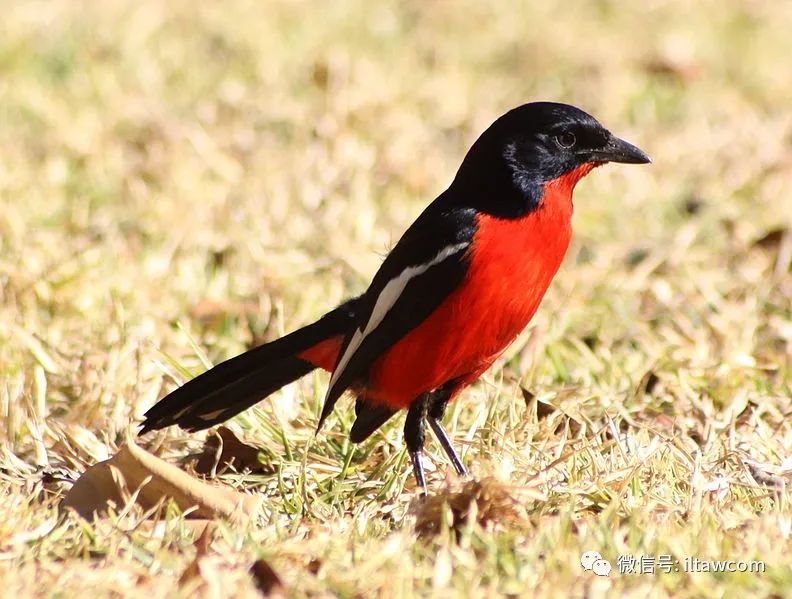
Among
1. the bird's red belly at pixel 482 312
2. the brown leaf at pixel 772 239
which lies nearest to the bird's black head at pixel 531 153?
Answer: the bird's red belly at pixel 482 312

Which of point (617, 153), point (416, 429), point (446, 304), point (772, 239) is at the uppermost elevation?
point (617, 153)

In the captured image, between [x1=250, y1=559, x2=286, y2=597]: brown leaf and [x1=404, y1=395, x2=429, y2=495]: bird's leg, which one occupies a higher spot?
[x1=250, y1=559, x2=286, y2=597]: brown leaf

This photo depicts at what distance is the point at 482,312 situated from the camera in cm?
415

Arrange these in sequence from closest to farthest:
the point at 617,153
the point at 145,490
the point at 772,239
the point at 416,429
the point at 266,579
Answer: the point at 266,579 < the point at 145,490 < the point at 416,429 < the point at 617,153 < the point at 772,239

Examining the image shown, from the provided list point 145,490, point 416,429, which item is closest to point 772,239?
point 416,429

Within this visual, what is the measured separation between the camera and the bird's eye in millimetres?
4535

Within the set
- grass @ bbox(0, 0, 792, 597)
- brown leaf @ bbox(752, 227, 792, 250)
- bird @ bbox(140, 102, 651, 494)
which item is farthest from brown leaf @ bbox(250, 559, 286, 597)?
brown leaf @ bbox(752, 227, 792, 250)

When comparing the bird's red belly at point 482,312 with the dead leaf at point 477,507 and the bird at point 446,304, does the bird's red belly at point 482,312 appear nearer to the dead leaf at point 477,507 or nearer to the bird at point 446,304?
the bird at point 446,304

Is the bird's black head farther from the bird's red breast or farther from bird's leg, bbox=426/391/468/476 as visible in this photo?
bird's leg, bbox=426/391/468/476

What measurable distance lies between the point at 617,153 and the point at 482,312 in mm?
834

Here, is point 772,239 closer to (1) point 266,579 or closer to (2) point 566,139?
(2) point 566,139

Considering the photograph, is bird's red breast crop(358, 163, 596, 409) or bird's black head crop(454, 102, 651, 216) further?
bird's black head crop(454, 102, 651, 216)

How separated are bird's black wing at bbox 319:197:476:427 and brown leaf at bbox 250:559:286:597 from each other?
35.5 inches

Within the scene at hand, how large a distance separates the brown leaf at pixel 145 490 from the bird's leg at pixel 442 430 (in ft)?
2.23
